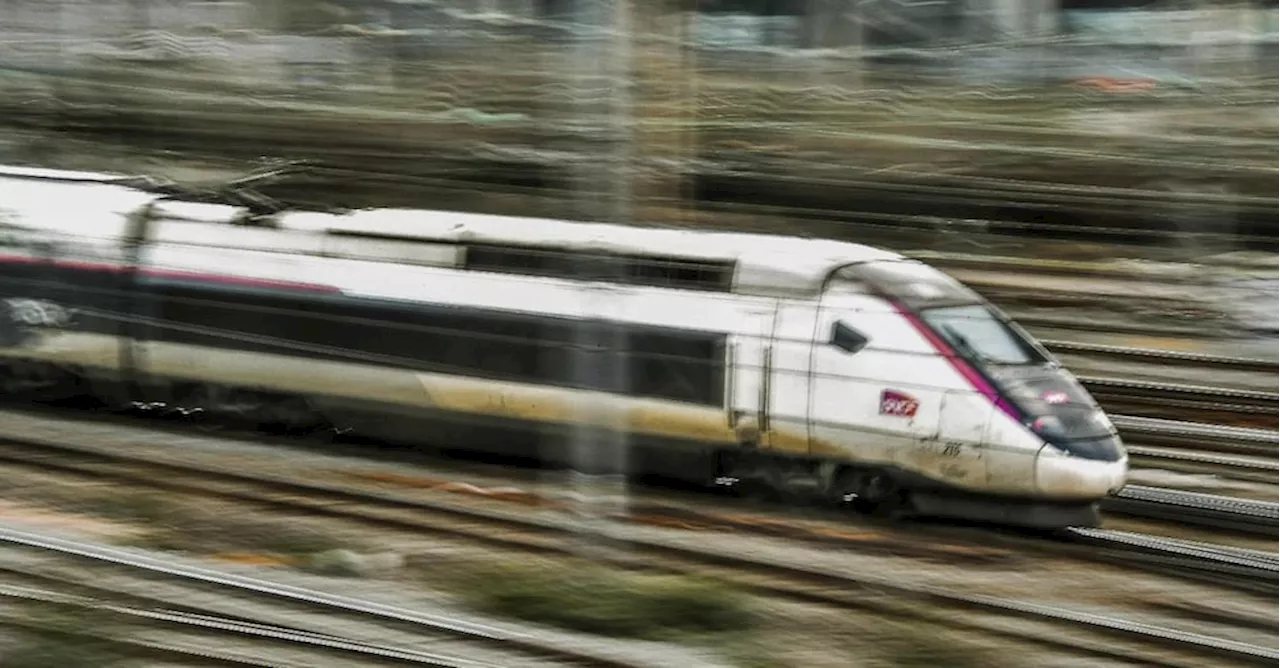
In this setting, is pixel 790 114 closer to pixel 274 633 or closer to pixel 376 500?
pixel 376 500

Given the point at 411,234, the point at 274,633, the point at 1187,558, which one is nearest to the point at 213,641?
the point at 274,633

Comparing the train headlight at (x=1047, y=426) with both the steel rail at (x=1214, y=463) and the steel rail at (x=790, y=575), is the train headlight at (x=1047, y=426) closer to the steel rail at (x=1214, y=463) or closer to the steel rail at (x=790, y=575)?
the steel rail at (x=1214, y=463)

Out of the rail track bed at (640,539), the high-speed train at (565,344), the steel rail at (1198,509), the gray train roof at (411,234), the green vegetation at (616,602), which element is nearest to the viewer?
the green vegetation at (616,602)

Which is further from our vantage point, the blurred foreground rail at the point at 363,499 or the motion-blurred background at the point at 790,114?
the blurred foreground rail at the point at 363,499

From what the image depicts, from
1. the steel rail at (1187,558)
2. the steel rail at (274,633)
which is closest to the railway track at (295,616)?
the steel rail at (274,633)

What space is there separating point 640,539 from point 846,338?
72 cm

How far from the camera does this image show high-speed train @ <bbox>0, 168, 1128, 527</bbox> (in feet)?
10.1

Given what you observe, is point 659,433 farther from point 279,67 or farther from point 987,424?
point 279,67

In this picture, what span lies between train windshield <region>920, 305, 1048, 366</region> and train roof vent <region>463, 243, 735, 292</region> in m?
0.54

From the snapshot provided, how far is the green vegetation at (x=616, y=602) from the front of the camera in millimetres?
2605

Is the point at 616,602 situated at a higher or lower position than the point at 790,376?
lower

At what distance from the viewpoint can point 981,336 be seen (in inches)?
122

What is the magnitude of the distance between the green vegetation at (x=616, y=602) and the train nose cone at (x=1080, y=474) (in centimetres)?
81

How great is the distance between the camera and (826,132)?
10.4ft
